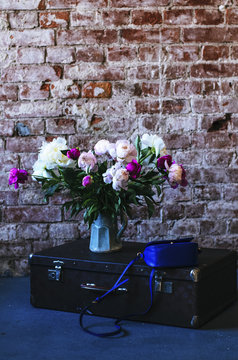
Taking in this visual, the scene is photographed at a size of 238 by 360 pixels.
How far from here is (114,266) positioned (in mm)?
2109

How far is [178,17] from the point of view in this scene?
276 cm

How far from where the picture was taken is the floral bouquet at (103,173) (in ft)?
7.00

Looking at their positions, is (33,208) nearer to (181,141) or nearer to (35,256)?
(35,256)

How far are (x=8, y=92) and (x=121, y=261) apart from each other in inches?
48.0

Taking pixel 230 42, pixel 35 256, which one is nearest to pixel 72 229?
pixel 35 256

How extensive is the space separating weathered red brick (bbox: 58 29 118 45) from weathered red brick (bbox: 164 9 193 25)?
0.96ft

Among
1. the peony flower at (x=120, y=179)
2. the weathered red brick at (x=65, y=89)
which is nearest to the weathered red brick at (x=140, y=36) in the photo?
the weathered red brick at (x=65, y=89)

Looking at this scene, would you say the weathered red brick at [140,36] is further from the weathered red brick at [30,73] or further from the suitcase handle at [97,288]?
the suitcase handle at [97,288]

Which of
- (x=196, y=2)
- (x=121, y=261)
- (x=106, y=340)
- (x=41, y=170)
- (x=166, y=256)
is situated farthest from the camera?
(x=196, y=2)

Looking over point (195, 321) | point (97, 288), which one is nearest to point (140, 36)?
point (97, 288)

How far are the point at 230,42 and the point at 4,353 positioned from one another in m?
1.93

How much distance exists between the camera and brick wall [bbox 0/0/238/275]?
2764mm

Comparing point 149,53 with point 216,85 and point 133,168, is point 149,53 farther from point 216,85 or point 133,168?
point 133,168

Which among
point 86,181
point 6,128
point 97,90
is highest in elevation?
point 97,90
